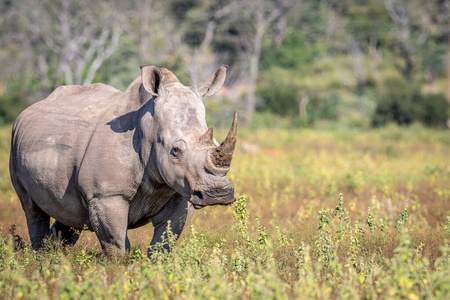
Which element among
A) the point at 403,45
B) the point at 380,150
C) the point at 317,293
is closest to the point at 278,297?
the point at 317,293

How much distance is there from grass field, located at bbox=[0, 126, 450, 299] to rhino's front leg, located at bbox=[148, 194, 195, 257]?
0.16 meters

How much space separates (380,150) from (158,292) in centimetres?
1435

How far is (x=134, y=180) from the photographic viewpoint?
464 cm

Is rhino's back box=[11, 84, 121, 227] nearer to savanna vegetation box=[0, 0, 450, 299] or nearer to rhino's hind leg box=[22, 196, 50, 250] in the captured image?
rhino's hind leg box=[22, 196, 50, 250]

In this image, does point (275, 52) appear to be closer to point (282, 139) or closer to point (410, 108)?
point (410, 108)

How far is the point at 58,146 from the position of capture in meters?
4.98

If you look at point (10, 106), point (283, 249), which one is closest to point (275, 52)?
point (10, 106)

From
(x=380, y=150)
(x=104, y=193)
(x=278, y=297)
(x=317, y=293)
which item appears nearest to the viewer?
(x=278, y=297)

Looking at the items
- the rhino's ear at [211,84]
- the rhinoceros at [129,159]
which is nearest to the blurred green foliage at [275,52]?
the rhinoceros at [129,159]

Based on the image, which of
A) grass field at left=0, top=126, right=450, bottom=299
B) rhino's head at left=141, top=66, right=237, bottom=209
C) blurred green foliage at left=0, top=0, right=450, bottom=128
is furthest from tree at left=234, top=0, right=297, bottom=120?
rhino's head at left=141, top=66, right=237, bottom=209

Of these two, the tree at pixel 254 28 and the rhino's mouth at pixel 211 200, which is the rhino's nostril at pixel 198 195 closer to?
the rhino's mouth at pixel 211 200

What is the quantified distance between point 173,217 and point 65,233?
58.2 inches

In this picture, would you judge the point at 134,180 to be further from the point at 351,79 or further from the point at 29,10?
the point at 351,79

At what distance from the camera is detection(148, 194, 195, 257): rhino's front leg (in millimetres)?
4938
